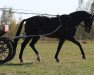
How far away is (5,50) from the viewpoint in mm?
14828

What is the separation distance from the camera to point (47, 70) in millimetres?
13031

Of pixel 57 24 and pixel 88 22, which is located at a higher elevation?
pixel 88 22

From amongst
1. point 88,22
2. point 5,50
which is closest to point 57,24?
point 88,22

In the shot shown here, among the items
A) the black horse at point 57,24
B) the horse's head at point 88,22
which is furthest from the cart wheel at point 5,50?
the horse's head at point 88,22

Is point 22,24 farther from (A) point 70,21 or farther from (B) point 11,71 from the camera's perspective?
(B) point 11,71

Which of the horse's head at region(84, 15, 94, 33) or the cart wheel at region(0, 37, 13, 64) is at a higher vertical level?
the horse's head at region(84, 15, 94, 33)

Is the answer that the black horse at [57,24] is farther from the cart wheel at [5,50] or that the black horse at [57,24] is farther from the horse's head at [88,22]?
the cart wheel at [5,50]

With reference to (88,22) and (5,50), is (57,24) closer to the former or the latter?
(88,22)

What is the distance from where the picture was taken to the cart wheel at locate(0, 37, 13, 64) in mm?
14586

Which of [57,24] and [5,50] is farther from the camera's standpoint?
[57,24]

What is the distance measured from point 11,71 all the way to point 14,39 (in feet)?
9.70

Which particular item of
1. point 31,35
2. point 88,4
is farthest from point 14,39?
point 88,4

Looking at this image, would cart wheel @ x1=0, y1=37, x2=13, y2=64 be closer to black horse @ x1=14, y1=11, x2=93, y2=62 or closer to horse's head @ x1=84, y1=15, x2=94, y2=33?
black horse @ x1=14, y1=11, x2=93, y2=62

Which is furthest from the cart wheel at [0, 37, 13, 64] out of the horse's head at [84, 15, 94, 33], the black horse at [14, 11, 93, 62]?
the horse's head at [84, 15, 94, 33]
